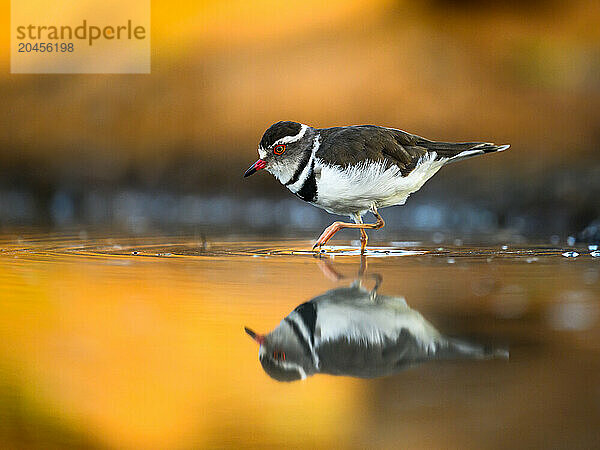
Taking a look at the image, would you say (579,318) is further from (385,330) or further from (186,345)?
(186,345)

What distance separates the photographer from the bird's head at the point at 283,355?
2549mm

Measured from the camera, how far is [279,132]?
Result: 20.8 ft

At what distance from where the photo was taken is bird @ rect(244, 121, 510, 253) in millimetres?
6016

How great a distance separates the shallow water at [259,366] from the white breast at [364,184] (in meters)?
1.05

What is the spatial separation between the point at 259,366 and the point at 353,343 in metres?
0.41

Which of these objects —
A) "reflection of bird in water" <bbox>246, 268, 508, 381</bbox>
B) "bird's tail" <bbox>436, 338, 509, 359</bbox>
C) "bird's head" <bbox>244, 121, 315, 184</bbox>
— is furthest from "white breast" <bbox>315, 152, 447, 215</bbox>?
"bird's tail" <bbox>436, 338, 509, 359</bbox>

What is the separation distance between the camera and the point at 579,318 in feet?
11.1

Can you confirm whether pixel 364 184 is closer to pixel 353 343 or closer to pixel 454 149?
pixel 454 149

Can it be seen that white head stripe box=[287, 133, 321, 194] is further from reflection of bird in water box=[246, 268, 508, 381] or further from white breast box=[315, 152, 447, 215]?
reflection of bird in water box=[246, 268, 508, 381]

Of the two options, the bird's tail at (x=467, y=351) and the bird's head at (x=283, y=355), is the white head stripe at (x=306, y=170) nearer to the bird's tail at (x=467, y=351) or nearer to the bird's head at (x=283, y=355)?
the bird's head at (x=283, y=355)

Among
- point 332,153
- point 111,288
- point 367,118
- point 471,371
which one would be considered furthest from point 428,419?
point 367,118

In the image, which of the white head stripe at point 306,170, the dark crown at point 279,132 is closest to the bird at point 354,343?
the white head stripe at point 306,170

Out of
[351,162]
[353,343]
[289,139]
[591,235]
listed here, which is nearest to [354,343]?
[353,343]

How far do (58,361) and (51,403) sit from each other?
46cm
